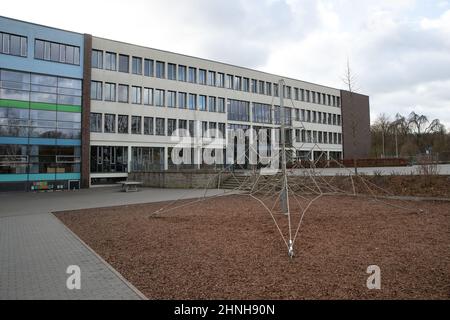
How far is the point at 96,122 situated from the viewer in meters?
36.3

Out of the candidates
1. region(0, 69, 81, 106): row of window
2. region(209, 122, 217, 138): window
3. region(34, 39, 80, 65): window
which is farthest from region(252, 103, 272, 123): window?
region(34, 39, 80, 65): window

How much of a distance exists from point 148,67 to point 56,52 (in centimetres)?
1021

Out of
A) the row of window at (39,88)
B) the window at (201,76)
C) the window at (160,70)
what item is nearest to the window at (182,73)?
the window at (160,70)

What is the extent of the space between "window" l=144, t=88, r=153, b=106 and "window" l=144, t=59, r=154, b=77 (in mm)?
1761

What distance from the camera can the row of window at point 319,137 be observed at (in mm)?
56438

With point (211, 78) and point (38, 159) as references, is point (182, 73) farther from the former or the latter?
point (38, 159)

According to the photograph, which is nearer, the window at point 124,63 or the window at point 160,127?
the window at point 124,63

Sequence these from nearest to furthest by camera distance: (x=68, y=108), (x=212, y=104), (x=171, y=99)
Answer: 1. (x=68, y=108)
2. (x=171, y=99)
3. (x=212, y=104)

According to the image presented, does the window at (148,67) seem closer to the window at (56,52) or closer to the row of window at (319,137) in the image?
the window at (56,52)

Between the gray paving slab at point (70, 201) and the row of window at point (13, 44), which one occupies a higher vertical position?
the row of window at point (13, 44)

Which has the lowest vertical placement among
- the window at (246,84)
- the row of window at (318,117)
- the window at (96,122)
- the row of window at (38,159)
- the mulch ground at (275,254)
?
the mulch ground at (275,254)

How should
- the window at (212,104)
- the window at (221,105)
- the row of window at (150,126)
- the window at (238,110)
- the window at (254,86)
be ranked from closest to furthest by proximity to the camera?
1. the row of window at (150,126)
2. the window at (212,104)
3. the window at (221,105)
4. the window at (238,110)
5. the window at (254,86)

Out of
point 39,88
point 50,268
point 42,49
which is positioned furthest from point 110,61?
point 50,268
